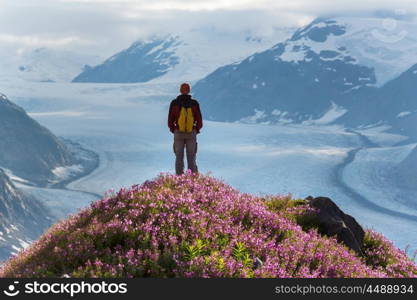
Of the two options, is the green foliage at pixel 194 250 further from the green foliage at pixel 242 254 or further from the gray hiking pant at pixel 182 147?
the gray hiking pant at pixel 182 147

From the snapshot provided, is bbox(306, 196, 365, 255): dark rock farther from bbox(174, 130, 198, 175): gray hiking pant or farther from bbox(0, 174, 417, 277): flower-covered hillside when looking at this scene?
bbox(174, 130, 198, 175): gray hiking pant

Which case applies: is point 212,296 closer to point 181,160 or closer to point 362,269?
point 362,269

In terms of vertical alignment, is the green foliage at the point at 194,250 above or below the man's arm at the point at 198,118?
below

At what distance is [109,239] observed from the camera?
25.2ft

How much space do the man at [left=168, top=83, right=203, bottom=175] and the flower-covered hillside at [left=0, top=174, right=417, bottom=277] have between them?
4.08 meters

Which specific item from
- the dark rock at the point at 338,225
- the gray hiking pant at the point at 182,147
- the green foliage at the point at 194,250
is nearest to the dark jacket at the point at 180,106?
the gray hiking pant at the point at 182,147

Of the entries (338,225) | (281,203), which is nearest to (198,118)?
(281,203)

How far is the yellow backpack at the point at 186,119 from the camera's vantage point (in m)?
14.1

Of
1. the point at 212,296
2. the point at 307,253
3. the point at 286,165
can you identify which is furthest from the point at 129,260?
the point at 286,165

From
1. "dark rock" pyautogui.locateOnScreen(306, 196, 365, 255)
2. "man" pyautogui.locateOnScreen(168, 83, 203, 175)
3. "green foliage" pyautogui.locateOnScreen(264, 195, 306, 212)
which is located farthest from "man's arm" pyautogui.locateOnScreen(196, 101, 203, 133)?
"dark rock" pyautogui.locateOnScreen(306, 196, 365, 255)

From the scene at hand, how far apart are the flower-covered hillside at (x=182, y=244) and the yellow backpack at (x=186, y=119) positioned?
13.3 feet

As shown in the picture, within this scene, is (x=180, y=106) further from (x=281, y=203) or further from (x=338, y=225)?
→ (x=338, y=225)

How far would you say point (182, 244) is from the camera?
7.33 metres

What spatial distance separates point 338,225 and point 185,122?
5181 mm
